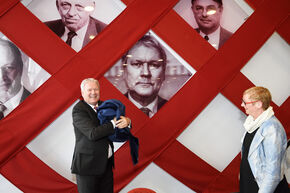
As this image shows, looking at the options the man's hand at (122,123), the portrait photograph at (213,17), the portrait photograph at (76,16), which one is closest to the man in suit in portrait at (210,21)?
the portrait photograph at (213,17)

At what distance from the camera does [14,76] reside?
6.42 ft

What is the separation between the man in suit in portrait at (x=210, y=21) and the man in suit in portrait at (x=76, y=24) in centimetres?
77

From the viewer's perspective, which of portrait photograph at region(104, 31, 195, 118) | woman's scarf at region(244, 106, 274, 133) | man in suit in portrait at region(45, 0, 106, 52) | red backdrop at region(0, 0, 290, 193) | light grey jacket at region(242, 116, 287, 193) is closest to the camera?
light grey jacket at region(242, 116, 287, 193)

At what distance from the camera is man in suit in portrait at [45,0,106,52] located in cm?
203

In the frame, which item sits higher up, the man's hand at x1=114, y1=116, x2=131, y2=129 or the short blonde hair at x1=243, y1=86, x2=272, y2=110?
the man's hand at x1=114, y1=116, x2=131, y2=129

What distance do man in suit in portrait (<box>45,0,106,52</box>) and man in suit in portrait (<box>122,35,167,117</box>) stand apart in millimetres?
313

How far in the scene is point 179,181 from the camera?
2.23 metres

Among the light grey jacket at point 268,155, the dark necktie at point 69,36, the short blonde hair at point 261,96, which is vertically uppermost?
the dark necktie at point 69,36

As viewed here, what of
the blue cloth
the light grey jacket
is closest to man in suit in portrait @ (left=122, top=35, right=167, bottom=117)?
the blue cloth

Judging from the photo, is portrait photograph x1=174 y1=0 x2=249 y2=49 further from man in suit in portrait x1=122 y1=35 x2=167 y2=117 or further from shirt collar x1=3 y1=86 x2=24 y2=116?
shirt collar x1=3 y1=86 x2=24 y2=116

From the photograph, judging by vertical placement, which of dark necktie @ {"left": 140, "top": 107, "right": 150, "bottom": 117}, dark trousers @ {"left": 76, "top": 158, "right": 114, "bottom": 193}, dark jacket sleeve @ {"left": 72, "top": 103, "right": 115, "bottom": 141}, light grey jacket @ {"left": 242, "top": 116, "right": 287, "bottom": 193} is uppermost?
dark jacket sleeve @ {"left": 72, "top": 103, "right": 115, "bottom": 141}

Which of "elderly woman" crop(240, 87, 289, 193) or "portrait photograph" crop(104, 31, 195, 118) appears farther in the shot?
"portrait photograph" crop(104, 31, 195, 118)

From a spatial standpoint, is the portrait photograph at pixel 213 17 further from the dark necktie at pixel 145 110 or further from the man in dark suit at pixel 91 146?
the man in dark suit at pixel 91 146

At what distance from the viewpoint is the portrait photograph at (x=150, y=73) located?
84.8 inches
